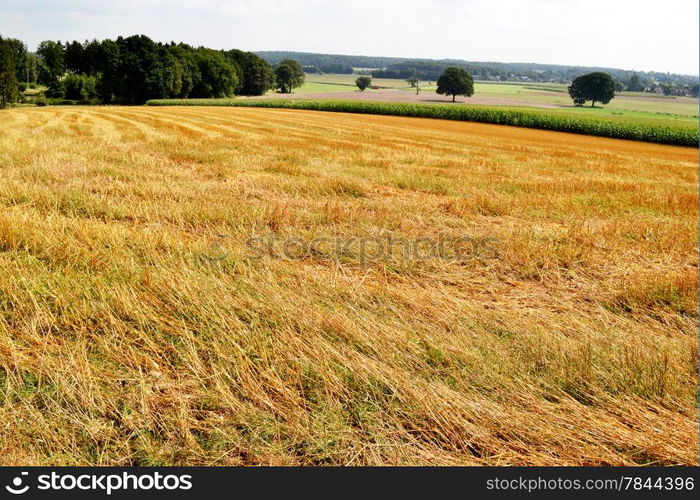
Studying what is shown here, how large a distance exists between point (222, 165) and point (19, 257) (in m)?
7.85

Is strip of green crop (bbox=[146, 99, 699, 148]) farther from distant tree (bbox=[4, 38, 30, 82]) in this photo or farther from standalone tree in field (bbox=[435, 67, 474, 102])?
distant tree (bbox=[4, 38, 30, 82])

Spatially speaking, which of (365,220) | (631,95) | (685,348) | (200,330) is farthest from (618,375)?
(631,95)

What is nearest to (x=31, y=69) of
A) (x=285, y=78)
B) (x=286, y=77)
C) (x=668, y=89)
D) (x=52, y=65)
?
(x=52, y=65)

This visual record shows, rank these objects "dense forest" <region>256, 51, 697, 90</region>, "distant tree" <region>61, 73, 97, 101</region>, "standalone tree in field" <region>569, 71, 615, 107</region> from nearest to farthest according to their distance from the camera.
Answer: "distant tree" <region>61, 73, 97, 101</region>
"standalone tree in field" <region>569, 71, 615, 107</region>
"dense forest" <region>256, 51, 697, 90</region>

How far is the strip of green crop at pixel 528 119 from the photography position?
4384cm

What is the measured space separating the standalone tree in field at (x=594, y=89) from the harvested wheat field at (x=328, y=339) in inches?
4970

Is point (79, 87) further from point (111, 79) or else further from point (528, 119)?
point (528, 119)

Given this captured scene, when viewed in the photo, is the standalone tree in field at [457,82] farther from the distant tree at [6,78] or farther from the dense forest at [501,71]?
the distant tree at [6,78]

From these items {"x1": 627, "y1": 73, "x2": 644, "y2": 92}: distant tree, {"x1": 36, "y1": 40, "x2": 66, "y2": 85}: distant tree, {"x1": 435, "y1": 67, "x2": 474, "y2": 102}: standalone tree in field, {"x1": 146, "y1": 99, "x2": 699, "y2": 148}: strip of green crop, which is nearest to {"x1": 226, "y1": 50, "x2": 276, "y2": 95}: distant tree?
{"x1": 36, "y1": 40, "x2": 66, "y2": 85}: distant tree

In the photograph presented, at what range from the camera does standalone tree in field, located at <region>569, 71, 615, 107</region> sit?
118 metres

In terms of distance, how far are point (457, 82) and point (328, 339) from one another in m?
113

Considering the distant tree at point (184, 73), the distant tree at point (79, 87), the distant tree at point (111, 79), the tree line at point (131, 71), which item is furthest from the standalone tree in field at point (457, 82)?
the distant tree at point (79, 87)

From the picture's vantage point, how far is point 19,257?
185 inches
